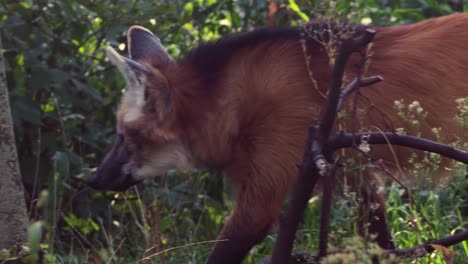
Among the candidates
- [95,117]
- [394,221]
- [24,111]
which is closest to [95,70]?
[95,117]

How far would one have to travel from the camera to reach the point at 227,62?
3.87 m

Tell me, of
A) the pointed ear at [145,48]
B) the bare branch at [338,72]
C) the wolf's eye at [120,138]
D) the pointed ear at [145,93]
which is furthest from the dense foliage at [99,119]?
the bare branch at [338,72]

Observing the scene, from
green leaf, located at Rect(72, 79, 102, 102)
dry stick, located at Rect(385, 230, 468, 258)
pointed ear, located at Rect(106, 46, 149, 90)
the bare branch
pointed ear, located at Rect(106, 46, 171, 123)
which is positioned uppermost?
the bare branch

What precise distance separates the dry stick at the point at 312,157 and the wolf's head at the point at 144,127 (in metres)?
1.37

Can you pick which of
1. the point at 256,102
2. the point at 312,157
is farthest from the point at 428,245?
the point at 256,102

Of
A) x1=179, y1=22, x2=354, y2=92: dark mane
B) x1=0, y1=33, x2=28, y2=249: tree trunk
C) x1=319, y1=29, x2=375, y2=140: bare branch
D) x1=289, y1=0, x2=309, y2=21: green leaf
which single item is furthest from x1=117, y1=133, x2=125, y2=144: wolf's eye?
x1=319, y1=29, x2=375, y2=140: bare branch

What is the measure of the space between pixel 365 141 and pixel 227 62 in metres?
1.58

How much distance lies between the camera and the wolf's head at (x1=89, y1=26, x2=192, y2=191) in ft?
12.6

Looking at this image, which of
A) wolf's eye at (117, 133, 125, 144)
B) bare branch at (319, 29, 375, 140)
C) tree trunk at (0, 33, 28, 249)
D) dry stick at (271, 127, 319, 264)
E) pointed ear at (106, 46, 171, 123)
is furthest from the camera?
wolf's eye at (117, 133, 125, 144)

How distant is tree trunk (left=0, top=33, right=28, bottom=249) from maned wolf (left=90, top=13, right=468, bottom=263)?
25.2 inches

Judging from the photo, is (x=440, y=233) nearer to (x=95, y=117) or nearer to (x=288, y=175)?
(x=288, y=175)

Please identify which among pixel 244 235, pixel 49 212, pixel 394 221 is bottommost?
→ pixel 394 221

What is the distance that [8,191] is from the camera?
3.08m

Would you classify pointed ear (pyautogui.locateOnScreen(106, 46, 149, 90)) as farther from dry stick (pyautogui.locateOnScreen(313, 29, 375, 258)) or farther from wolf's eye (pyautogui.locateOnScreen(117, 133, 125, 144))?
dry stick (pyautogui.locateOnScreen(313, 29, 375, 258))
